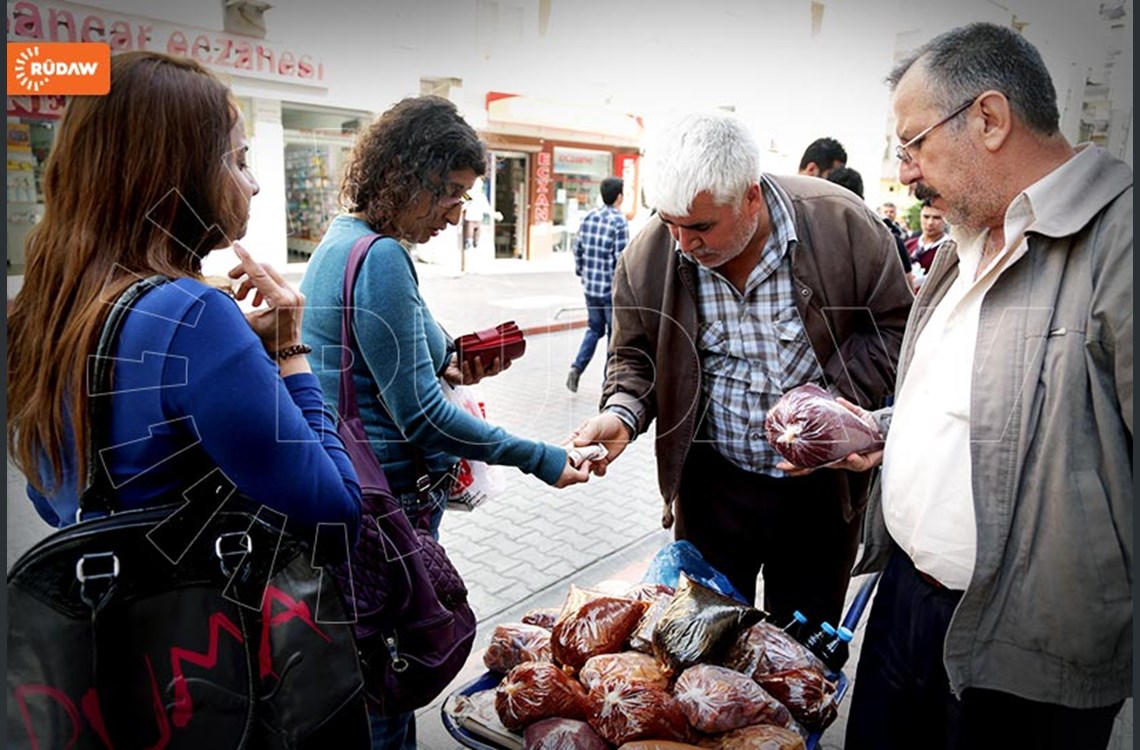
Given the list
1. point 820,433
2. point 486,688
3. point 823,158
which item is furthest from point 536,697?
point 823,158

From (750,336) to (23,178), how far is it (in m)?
1.27

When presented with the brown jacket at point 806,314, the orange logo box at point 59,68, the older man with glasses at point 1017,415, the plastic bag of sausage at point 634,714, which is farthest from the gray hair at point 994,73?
the orange logo box at point 59,68

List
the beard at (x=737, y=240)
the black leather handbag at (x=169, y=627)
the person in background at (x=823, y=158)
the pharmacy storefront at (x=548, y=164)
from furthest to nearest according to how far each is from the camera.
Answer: the person in background at (x=823, y=158) < the beard at (x=737, y=240) < the pharmacy storefront at (x=548, y=164) < the black leather handbag at (x=169, y=627)

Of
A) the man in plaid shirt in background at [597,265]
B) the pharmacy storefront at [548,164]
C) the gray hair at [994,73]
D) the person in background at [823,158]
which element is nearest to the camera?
the gray hair at [994,73]

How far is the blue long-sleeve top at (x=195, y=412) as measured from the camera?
793 mm

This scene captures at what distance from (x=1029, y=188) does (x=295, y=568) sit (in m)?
1.11

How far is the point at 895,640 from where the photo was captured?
129cm

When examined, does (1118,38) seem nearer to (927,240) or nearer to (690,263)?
(690,263)

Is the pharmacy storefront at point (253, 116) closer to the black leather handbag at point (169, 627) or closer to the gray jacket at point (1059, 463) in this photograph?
the black leather handbag at point (169, 627)

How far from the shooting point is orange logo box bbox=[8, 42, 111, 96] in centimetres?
85

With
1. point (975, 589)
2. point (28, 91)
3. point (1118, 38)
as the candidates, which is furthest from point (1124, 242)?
point (28, 91)

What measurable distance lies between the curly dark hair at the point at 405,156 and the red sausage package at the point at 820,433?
772 mm

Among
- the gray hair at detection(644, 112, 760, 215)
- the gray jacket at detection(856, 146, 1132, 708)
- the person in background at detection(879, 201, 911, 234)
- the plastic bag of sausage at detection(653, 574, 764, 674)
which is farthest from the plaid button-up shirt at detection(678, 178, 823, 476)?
the person in background at detection(879, 201, 911, 234)

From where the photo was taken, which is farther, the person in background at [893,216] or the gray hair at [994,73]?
the person in background at [893,216]
